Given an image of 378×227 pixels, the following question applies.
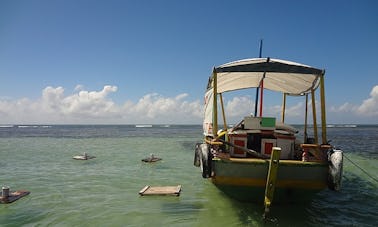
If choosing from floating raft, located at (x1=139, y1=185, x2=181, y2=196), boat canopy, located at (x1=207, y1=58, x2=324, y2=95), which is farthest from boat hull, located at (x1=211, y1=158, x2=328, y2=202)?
floating raft, located at (x1=139, y1=185, x2=181, y2=196)

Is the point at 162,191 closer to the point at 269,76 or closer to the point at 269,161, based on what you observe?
the point at 269,161

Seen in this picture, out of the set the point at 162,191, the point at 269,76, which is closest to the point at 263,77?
the point at 269,76

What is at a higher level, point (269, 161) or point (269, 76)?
point (269, 76)

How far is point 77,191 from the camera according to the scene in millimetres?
11688

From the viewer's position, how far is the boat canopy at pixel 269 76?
8328mm

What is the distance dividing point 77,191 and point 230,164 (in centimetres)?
680

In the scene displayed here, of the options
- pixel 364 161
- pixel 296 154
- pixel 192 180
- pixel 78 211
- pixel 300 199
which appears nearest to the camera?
pixel 300 199

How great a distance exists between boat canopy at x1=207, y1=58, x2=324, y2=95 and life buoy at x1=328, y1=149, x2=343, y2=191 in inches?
88.6

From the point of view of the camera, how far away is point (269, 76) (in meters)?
11.7

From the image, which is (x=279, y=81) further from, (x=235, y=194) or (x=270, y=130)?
(x=235, y=194)

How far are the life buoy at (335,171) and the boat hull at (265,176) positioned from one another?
15 centimetres

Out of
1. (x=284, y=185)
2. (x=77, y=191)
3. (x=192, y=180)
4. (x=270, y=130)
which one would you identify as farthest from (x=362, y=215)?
(x=77, y=191)

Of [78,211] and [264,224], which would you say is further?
[78,211]

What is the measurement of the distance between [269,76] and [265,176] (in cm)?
506
